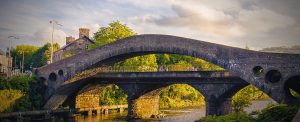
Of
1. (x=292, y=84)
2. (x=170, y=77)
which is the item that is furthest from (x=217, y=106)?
(x=292, y=84)

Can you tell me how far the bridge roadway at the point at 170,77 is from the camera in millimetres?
38656

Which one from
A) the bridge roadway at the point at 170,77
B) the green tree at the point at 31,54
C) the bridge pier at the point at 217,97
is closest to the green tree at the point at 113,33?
the bridge roadway at the point at 170,77

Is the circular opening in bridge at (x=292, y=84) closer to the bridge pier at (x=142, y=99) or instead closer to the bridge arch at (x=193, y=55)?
the bridge arch at (x=193, y=55)

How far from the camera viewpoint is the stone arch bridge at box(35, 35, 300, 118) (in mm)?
31828

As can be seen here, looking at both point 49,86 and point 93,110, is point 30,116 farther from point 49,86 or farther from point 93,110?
point 93,110

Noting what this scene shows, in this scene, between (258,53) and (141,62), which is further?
(141,62)

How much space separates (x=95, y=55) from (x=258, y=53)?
19265mm

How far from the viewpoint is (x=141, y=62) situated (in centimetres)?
6012

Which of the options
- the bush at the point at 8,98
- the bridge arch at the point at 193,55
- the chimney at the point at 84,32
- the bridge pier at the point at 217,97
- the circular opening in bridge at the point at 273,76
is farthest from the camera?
the chimney at the point at 84,32

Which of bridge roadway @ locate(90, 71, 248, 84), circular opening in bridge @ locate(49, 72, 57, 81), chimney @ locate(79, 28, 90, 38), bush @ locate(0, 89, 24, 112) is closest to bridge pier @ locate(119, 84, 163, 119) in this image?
bridge roadway @ locate(90, 71, 248, 84)

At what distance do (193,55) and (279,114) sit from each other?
17.3m

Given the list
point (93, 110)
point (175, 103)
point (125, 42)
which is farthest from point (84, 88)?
point (175, 103)

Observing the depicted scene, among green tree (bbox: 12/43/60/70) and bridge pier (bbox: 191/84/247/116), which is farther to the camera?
green tree (bbox: 12/43/60/70)

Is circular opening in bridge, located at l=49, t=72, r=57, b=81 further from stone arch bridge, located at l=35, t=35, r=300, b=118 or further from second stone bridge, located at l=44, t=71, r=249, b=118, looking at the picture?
second stone bridge, located at l=44, t=71, r=249, b=118
